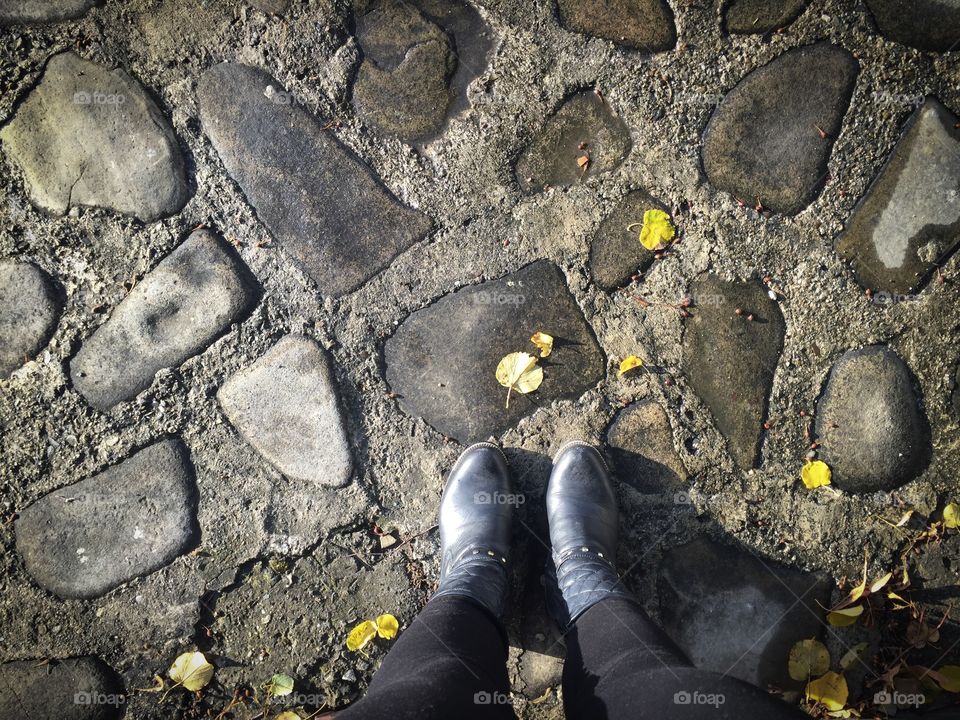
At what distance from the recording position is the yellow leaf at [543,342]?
6.62 feet

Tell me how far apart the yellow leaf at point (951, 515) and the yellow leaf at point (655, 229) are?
1.20 metres

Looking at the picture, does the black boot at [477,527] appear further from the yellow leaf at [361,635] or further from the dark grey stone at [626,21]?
the dark grey stone at [626,21]

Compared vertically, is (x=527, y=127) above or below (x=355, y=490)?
above

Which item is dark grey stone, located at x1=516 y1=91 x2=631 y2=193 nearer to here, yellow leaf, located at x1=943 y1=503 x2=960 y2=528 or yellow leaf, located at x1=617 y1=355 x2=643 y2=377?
yellow leaf, located at x1=617 y1=355 x2=643 y2=377

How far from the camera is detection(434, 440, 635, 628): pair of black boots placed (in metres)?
1.83

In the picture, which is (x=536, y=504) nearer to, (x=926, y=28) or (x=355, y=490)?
(x=355, y=490)

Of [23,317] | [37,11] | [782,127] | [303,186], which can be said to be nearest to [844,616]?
[782,127]

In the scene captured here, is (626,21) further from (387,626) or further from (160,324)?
(387,626)

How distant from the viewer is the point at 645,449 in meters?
A: 2.03

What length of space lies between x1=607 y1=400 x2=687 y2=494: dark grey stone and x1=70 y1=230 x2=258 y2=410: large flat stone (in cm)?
126

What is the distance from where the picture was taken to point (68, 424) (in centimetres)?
202

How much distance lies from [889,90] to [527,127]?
1.12m

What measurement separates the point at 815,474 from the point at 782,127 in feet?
3.57

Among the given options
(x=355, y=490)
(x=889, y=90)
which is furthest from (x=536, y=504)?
(x=889, y=90)
